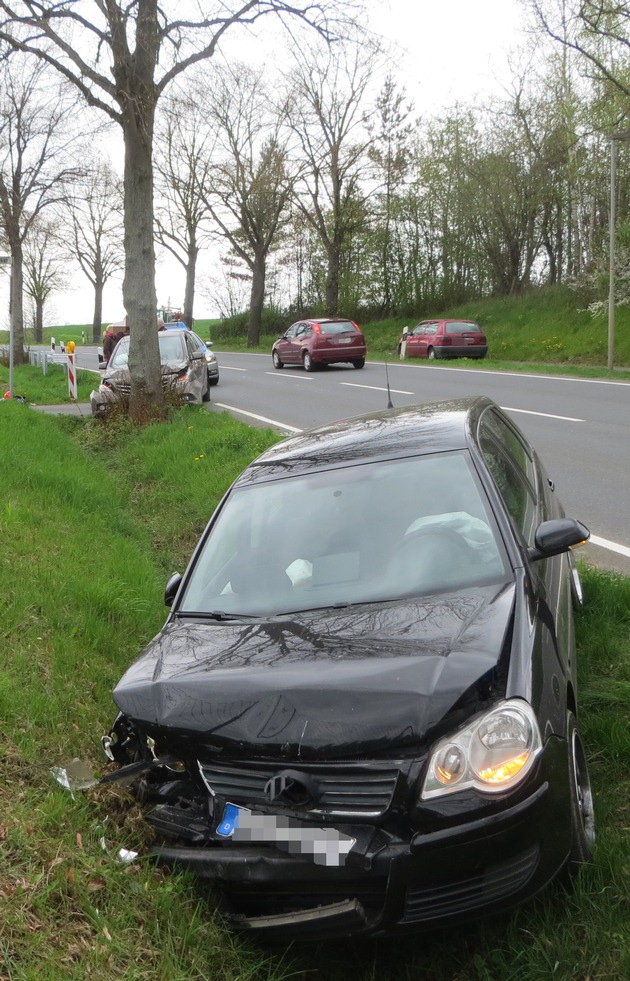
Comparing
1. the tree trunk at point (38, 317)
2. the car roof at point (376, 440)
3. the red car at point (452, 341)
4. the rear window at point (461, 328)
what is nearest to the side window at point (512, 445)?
the car roof at point (376, 440)

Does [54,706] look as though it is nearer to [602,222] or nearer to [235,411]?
[235,411]

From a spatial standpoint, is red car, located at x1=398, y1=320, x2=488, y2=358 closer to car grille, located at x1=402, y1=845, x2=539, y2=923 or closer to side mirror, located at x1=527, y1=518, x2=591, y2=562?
side mirror, located at x1=527, y1=518, x2=591, y2=562

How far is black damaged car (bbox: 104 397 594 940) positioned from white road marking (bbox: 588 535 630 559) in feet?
8.88

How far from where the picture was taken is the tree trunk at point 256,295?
1854 inches

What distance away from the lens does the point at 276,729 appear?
2.85 meters

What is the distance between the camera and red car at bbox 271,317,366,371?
27.3 meters

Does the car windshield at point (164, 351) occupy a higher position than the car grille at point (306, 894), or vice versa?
the car windshield at point (164, 351)

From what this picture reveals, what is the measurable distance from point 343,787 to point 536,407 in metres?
12.7

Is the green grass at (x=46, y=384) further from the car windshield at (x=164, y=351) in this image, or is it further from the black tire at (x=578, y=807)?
the black tire at (x=578, y=807)

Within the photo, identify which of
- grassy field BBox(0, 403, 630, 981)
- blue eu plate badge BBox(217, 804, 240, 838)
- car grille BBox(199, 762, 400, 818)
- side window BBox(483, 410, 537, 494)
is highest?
side window BBox(483, 410, 537, 494)

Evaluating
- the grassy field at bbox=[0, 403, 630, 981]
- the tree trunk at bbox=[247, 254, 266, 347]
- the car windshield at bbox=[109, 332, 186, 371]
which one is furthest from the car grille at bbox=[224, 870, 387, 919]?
the tree trunk at bbox=[247, 254, 266, 347]

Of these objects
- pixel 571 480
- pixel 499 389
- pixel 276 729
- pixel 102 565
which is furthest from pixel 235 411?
pixel 276 729

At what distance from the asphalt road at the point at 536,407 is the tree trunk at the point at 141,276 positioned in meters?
1.74

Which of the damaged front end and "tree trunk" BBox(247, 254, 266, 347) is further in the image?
"tree trunk" BBox(247, 254, 266, 347)
